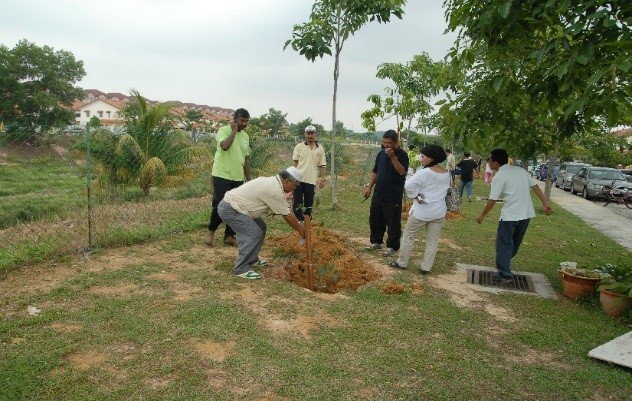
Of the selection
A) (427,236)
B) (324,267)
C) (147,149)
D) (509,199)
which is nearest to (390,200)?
(427,236)

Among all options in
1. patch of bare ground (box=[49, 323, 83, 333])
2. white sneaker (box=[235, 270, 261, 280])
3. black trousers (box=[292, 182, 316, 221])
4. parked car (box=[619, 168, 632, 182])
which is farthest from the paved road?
patch of bare ground (box=[49, 323, 83, 333])

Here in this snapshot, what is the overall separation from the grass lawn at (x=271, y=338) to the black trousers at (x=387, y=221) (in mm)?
854

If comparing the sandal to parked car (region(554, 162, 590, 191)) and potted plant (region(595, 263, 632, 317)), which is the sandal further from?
parked car (region(554, 162, 590, 191))

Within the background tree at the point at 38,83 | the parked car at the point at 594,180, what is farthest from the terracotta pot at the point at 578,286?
the background tree at the point at 38,83

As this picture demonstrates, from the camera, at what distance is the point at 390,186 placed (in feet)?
20.1

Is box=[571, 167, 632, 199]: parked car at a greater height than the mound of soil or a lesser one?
greater

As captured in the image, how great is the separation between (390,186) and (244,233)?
2.19m

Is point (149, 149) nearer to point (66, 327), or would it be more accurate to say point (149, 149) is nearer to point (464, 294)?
point (66, 327)

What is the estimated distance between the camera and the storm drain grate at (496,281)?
541cm

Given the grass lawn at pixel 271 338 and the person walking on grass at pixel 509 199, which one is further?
the person walking on grass at pixel 509 199

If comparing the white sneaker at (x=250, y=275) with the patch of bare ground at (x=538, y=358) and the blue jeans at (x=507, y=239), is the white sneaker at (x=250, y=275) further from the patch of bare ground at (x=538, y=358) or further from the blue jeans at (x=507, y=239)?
the blue jeans at (x=507, y=239)

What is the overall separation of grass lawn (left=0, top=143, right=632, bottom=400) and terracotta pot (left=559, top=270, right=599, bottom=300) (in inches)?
4.0

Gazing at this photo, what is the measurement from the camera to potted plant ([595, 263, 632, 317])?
4.43 meters

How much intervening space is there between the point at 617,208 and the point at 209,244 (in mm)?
16218
